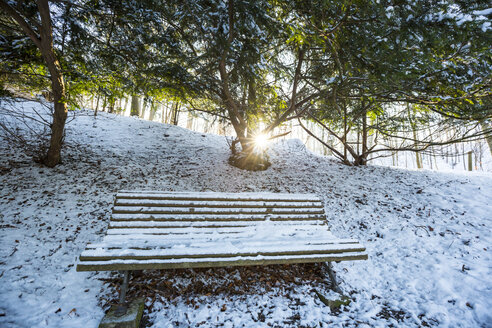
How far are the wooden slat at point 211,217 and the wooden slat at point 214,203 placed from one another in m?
0.13

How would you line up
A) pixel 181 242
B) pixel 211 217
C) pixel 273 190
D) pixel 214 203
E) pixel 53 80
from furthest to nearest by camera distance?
pixel 273 190
pixel 53 80
pixel 214 203
pixel 211 217
pixel 181 242

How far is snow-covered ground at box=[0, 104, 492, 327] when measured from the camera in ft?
7.01

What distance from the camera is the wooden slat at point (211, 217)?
2531mm

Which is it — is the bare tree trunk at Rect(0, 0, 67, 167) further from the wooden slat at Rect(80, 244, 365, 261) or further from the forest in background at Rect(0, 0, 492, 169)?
the wooden slat at Rect(80, 244, 365, 261)

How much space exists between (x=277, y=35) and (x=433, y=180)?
5.70 meters

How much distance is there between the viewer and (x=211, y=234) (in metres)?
2.58

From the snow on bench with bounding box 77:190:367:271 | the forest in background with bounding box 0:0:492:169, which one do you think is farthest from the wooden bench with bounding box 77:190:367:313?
the forest in background with bounding box 0:0:492:169

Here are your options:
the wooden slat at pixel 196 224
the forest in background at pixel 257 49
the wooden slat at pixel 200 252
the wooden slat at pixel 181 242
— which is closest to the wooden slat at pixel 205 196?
the wooden slat at pixel 196 224

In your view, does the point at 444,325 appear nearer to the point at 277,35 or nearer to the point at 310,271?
the point at 310,271

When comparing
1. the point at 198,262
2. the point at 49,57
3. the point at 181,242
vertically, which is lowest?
the point at 198,262

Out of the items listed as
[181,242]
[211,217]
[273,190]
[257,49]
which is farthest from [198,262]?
[257,49]

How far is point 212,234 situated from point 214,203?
46 cm

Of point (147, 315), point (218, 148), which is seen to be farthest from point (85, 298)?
point (218, 148)

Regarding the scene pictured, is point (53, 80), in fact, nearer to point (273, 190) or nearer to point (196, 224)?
point (196, 224)
